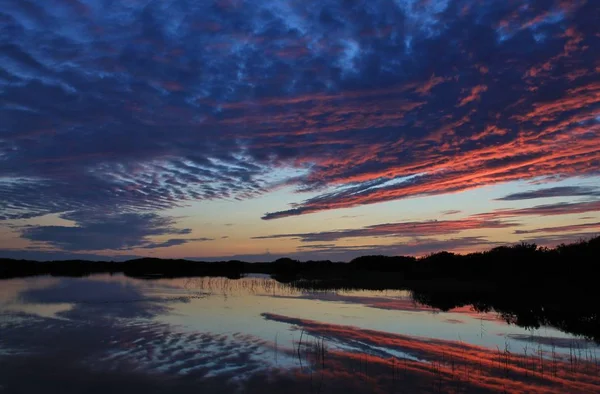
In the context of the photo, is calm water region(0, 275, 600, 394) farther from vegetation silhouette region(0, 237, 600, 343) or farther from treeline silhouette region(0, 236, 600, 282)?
treeline silhouette region(0, 236, 600, 282)

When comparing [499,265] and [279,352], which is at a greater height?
[499,265]

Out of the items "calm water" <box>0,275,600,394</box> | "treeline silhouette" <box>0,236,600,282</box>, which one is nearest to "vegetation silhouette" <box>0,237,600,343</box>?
"treeline silhouette" <box>0,236,600,282</box>

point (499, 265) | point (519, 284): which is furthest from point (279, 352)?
point (499, 265)

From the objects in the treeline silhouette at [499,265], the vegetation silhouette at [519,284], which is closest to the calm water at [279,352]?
the vegetation silhouette at [519,284]

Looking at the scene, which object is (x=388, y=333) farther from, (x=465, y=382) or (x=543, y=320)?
(x=543, y=320)

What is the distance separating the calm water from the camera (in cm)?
1169

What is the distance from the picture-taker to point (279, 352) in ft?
50.6

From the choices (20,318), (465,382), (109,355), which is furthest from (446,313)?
(20,318)

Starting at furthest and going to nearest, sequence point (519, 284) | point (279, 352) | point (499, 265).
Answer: point (499, 265) → point (519, 284) → point (279, 352)

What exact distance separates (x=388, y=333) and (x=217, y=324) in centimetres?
777

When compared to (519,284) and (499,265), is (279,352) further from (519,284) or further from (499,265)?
(499,265)

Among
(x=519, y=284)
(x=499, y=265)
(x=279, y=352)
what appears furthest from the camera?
(x=499, y=265)

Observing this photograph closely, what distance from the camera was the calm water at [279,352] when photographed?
1169cm

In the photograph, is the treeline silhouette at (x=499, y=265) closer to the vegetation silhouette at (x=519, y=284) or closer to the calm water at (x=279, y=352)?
the vegetation silhouette at (x=519, y=284)
